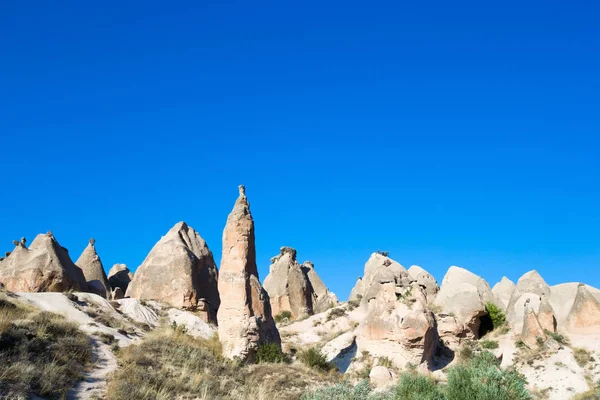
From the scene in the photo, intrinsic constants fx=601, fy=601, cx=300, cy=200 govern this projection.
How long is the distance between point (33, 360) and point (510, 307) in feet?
63.4

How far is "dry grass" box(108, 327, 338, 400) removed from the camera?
11.7 m

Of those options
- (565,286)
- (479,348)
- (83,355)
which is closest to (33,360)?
(83,355)

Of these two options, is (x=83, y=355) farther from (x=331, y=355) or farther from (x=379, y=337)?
(x=331, y=355)

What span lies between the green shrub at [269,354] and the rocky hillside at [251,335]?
2.0 inches

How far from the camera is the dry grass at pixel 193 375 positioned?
1174 cm

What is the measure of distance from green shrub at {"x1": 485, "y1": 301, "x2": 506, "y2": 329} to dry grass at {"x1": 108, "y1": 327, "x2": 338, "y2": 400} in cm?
1078

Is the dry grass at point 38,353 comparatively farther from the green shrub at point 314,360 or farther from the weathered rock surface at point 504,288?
the weathered rock surface at point 504,288

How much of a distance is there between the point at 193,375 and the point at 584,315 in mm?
15634

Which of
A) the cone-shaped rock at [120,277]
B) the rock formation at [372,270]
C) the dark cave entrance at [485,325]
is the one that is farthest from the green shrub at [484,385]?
the cone-shaped rock at [120,277]

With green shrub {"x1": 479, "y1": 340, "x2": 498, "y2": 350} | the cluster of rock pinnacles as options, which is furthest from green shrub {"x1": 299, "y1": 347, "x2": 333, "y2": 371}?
green shrub {"x1": 479, "y1": 340, "x2": 498, "y2": 350}

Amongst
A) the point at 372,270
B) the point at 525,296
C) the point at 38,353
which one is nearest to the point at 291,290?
the point at 372,270

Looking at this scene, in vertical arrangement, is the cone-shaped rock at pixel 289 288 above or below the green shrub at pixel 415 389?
above

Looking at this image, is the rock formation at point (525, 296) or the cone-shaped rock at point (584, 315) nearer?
the cone-shaped rock at point (584, 315)

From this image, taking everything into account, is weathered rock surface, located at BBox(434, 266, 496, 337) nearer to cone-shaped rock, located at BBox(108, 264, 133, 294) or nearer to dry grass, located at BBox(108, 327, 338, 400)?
dry grass, located at BBox(108, 327, 338, 400)
